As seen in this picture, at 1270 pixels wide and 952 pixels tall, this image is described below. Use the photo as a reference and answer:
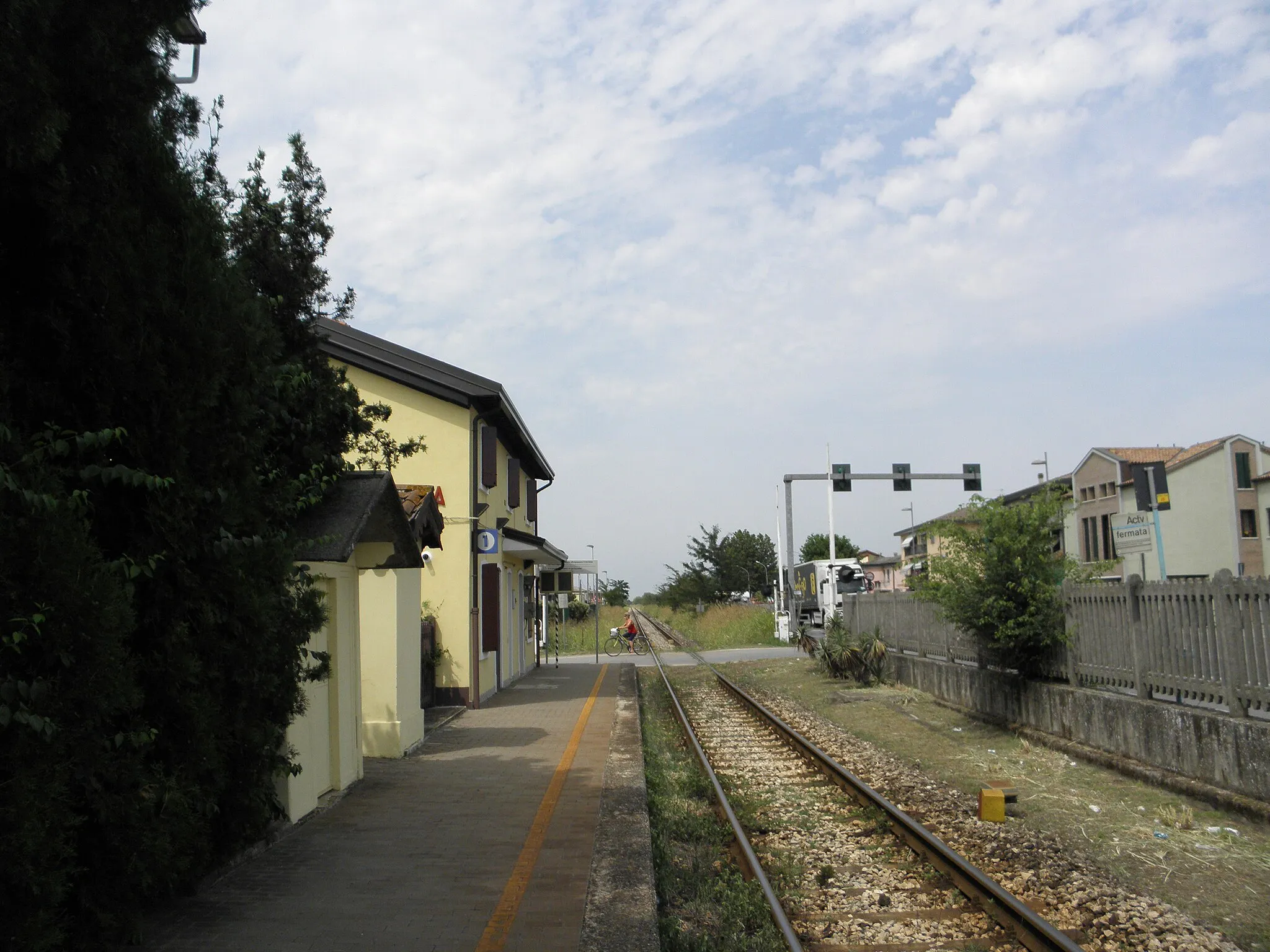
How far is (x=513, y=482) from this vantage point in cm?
2177

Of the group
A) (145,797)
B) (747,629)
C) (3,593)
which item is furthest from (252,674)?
(747,629)

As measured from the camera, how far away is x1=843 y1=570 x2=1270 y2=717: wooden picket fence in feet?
26.4

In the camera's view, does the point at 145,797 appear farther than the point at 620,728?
No

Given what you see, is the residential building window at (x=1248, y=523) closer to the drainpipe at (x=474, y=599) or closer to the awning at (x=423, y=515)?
the drainpipe at (x=474, y=599)

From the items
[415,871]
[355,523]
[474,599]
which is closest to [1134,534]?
[355,523]

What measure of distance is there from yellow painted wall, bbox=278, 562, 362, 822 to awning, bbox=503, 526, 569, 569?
10.0 meters

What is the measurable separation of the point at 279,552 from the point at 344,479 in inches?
110

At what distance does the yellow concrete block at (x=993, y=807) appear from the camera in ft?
26.3

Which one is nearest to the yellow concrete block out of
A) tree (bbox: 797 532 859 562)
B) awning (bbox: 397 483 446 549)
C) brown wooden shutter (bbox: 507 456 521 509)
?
awning (bbox: 397 483 446 549)

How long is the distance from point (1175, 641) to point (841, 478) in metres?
19.7

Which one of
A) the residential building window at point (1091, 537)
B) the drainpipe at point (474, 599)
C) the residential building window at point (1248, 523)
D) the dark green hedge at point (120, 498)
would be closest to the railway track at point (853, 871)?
the dark green hedge at point (120, 498)

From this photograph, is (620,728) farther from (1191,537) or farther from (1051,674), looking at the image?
(1191,537)

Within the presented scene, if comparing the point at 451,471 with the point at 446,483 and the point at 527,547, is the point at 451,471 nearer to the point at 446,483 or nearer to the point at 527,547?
the point at 446,483

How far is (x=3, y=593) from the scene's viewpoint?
3320 mm
